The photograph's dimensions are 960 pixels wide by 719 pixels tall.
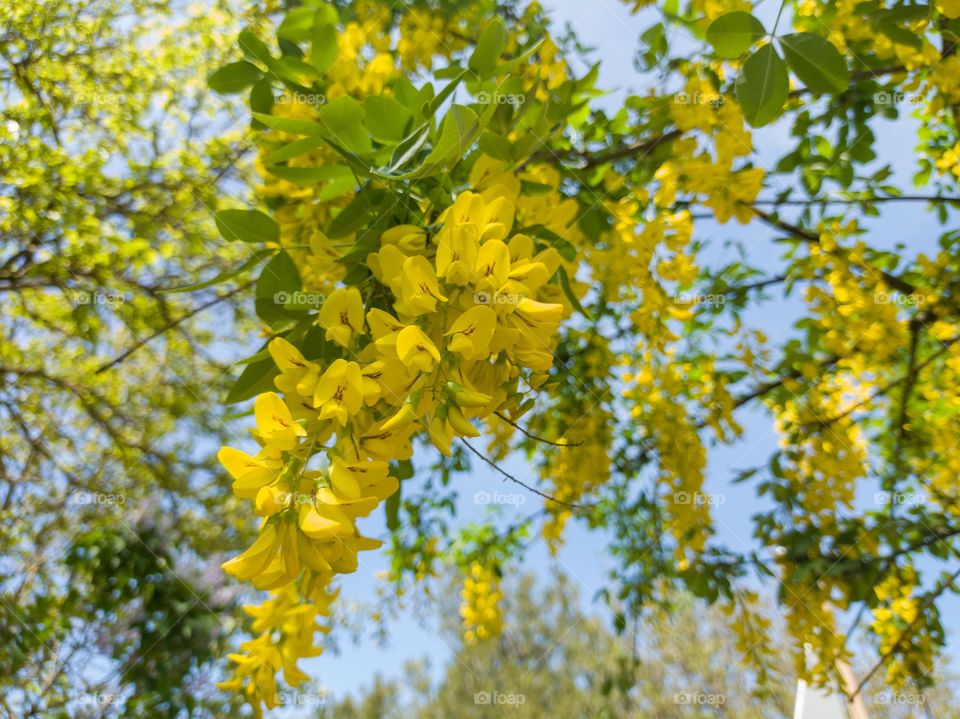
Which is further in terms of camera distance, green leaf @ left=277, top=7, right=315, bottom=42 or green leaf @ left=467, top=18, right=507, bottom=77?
green leaf @ left=277, top=7, right=315, bottom=42

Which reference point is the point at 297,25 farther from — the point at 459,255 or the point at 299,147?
the point at 459,255

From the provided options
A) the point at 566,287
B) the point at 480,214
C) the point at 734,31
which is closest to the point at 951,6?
the point at 734,31

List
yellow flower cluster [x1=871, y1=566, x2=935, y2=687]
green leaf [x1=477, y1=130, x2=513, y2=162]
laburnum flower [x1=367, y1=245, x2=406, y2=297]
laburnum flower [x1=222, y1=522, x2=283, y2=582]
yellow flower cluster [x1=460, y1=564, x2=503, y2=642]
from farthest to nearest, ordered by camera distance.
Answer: yellow flower cluster [x1=460, y1=564, x2=503, y2=642]
yellow flower cluster [x1=871, y1=566, x2=935, y2=687]
green leaf [x1=477, y1=130, x2=513, y2=162]
laburnum flower [x1=367, y1=245, x2=406, y2=297]
laburnum flower [x1=222, y1=522, x2=283, y2=582]

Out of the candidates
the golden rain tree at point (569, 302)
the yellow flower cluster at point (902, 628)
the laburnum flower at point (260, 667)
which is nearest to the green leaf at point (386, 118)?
the golden rain tree at point (569, 302)

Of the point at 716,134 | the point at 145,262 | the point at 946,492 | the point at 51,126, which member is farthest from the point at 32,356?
the point at 946,492

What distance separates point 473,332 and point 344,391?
133mm

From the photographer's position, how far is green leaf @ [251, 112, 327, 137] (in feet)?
2.03

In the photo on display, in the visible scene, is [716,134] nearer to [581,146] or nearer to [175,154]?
[581,146]

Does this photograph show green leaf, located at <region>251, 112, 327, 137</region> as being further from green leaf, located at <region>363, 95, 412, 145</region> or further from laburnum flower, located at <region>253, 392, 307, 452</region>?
laburnum flower, located at <region>253, 392, 307, 452</region>

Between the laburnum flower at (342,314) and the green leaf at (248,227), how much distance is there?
0.23m

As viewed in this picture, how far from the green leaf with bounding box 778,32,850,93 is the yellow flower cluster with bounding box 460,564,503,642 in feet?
6.87

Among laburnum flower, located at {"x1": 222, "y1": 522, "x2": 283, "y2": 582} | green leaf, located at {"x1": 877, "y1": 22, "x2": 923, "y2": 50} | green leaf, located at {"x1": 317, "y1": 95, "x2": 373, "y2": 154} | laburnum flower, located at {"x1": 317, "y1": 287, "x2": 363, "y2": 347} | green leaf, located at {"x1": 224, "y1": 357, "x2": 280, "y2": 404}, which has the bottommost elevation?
laburnum flower, located at {"x1": 222, "y1": 522, "x2": 283, "y2": 582}

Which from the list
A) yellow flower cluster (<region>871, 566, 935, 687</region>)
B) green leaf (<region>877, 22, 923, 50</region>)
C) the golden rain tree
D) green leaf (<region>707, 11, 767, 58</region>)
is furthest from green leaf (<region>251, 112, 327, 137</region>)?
yellow flower cluster (<region>871, 566, 935, 687</region>)

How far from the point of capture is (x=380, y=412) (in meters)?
0.66
